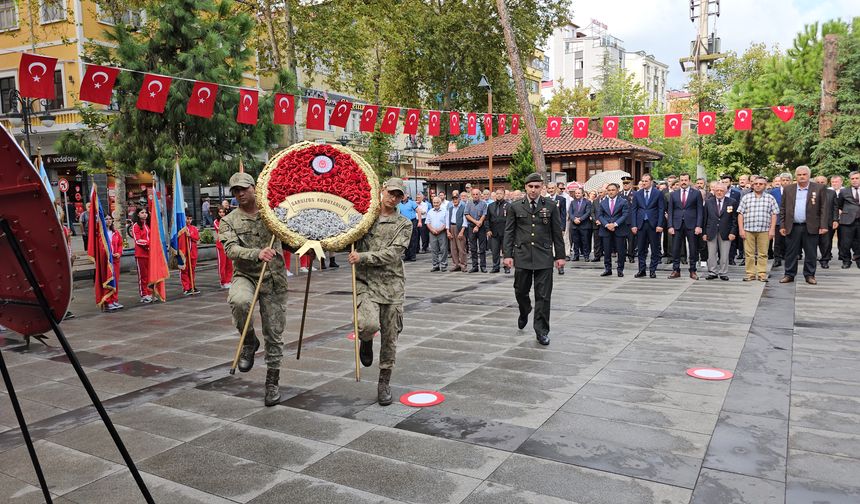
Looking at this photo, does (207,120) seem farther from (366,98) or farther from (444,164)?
(444,164)

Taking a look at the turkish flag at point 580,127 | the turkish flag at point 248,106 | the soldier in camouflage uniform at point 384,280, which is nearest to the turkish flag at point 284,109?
the turkish flag at point 248,106

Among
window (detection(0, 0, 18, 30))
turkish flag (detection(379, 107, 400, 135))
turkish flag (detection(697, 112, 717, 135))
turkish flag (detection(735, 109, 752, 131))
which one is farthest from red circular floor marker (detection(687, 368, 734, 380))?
window (detection(0, 0, 18, 30))

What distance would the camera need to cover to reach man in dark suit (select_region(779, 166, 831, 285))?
11367mm

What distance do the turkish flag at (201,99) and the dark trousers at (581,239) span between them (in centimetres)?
924

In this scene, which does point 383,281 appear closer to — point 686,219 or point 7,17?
point 686,219

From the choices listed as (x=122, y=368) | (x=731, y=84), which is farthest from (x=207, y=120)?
(x=731, y=84)

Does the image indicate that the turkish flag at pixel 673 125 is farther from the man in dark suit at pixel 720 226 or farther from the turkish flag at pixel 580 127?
the man in dark suit at pixel 720 226

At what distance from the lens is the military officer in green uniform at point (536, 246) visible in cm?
733

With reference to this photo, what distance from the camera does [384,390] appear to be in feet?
17.0

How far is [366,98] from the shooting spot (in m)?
33.0

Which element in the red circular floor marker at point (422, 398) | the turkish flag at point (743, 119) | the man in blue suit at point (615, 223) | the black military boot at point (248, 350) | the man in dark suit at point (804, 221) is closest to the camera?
the red circular floor marker at point (422, 398)

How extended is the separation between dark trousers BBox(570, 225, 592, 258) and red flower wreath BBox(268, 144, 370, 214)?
11.7 metres

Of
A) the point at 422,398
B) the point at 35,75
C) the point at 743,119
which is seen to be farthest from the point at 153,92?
the point at 743,119

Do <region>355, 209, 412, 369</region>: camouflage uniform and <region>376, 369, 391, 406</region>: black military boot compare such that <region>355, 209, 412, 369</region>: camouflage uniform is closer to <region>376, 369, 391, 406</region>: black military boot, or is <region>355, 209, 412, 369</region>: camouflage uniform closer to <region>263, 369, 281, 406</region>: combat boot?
<region>376, 369, 391, 406</region>: black military boot
